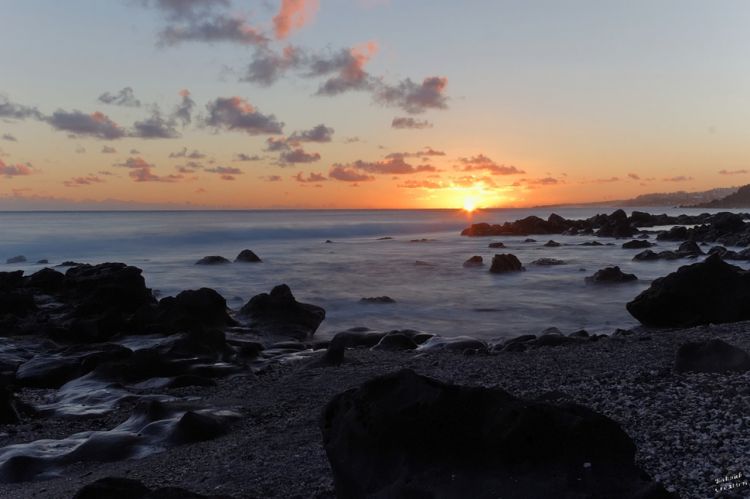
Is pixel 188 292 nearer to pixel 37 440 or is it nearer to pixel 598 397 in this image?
pixel 37 440

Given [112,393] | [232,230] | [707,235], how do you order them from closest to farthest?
[112,393] → [707,235] → [232,230]

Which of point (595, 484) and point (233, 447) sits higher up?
point (595, 484)

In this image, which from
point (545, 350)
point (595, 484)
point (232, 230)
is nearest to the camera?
point (595, 484)

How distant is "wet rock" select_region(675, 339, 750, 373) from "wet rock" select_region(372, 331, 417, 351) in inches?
225

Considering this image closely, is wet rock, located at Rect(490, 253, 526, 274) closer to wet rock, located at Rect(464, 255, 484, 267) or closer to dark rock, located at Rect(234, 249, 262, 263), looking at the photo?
wet rock, located at Rect(464, 255, 484, 267)

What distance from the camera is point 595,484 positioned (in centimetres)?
318

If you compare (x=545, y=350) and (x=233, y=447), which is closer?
(x=233, y=447)

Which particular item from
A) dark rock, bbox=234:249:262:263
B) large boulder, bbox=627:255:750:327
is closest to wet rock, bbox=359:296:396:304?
large boulder, bbox=627:255:750:327

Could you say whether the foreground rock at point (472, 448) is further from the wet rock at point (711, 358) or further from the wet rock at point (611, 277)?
the wet rock at point (611, 277)

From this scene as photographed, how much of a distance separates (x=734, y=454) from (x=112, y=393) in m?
7.33

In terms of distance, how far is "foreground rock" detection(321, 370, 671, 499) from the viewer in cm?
326

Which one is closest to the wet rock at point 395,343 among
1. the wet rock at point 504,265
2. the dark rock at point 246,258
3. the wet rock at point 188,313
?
the wet rock at point 188,313

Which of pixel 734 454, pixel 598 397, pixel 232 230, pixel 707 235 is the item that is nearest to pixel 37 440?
pixel 598 397

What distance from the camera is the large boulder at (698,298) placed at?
11.3 meters
